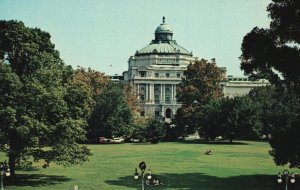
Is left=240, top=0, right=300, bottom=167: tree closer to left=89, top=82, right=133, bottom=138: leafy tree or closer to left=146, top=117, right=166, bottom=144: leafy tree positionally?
left=89, top=82, right=133, bottom=138: leafy tree

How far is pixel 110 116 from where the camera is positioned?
83375mm

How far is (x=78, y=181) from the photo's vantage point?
118ft

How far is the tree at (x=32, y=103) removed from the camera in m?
32.9

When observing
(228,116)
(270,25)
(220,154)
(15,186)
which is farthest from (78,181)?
(228,116)

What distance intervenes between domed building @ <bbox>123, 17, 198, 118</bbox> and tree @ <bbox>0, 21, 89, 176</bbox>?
106 m

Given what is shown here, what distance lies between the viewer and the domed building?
5778 inches

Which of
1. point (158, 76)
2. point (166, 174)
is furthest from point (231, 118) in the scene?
point (158, 76)

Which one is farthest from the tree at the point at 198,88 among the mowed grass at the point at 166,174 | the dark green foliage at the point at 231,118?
the mowed grass at the point at 166,174

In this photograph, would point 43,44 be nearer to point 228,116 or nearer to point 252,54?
point 252,54

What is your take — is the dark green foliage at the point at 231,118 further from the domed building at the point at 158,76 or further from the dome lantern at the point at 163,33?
the dome lantern at the point at 163,33

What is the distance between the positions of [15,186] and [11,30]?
35.9 ft

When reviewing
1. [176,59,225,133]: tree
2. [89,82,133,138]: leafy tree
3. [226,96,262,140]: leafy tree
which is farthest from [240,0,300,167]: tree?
[176,59,225,133]: tree

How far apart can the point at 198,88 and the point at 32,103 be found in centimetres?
6897

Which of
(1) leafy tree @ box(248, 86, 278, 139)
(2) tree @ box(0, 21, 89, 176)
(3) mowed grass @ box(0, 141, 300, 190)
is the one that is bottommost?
(3) mowed grass @ box(0, 141, 300, 190)
